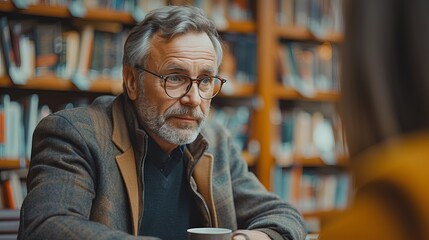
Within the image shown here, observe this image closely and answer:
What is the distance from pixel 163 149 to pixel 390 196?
125 centimetres

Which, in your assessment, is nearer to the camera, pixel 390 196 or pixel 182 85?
pixel 390 196

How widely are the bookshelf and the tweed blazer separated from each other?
1248 mm

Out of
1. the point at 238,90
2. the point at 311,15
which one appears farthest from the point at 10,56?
the point at 311,15

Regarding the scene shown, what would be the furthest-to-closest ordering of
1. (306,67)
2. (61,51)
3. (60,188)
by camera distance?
1. (306,67)
2. (61,51)
3. (60,188)

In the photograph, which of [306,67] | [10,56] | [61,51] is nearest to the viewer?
[10,56]

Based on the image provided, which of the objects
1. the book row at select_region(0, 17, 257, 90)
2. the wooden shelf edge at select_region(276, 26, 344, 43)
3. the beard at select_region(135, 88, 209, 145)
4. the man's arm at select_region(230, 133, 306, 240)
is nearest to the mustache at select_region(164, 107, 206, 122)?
the beard at select_region(135, 88, 209, 145)

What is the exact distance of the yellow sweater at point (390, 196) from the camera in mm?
592

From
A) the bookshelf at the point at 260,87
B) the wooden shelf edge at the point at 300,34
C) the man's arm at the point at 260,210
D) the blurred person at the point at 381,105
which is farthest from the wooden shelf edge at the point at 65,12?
the blurred person at the point at 381,105

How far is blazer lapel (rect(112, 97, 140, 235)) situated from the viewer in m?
1.63

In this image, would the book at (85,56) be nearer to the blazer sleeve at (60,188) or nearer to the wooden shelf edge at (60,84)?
the wooden shelf edge at (60,84)

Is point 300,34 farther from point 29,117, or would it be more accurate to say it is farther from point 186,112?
point 186,112

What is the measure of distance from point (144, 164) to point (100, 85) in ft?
4.22

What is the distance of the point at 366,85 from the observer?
645mm

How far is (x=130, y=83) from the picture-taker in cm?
183
